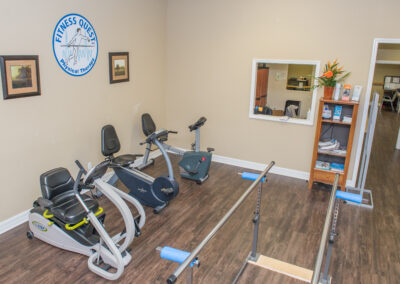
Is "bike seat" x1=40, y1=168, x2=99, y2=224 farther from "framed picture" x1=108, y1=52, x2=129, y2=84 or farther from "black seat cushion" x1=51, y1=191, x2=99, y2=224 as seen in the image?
"framed picture" x1=108, y1=52, x2=129, y2=84

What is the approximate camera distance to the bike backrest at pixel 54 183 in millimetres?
3428

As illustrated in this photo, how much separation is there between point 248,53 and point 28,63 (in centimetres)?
328

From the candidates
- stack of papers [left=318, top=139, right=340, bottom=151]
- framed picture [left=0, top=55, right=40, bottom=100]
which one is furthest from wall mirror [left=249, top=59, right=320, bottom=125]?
framed picture [left=0, top=55, right=40, bottom=100]

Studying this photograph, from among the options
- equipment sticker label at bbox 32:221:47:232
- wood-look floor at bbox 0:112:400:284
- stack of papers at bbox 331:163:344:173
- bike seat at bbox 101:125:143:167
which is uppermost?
bike seat at bbox 101:125:143:167

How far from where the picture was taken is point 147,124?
18.0 feet

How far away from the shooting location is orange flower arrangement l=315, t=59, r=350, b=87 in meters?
4.59

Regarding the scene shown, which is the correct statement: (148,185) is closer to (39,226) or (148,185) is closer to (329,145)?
(39,226)

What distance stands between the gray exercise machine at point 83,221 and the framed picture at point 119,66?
6.20 feet

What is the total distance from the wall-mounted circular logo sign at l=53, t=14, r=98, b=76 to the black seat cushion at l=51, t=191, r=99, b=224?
1.70m

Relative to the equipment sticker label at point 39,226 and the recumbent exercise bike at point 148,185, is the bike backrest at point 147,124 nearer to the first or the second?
the recumbent exercise bike at point 148,185

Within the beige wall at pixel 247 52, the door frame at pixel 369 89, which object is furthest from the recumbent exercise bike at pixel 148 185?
the door frame at pixel 369 89

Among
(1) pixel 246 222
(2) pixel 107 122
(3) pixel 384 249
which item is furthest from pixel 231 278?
(2) pixel 107 122

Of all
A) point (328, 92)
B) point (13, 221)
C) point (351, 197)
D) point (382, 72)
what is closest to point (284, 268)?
point (351, 197)

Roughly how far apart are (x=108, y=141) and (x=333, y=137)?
3.41 m
